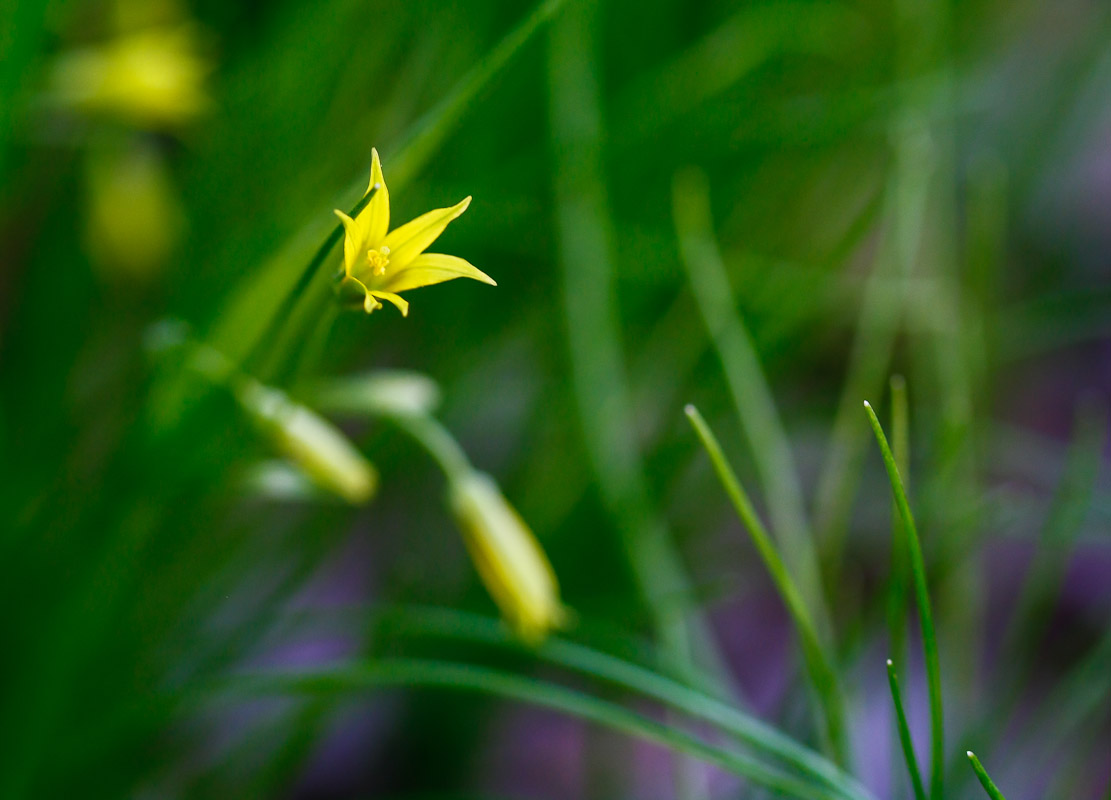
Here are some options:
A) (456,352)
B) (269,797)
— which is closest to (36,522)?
(269,797)

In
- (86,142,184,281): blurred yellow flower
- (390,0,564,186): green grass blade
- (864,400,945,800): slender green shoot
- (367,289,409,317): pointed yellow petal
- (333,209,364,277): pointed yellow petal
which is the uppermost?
(86,142,184,281): blurred yellow flower

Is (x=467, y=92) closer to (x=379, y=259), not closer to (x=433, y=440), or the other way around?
(x=379, y=259)

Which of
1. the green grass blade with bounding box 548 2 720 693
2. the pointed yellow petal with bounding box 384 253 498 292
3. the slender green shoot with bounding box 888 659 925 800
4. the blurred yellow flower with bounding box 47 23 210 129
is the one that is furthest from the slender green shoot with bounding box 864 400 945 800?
the blurred yellow flower with bounding box 47 23 210 129

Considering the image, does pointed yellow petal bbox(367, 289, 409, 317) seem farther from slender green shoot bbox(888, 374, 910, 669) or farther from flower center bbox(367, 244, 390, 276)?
slender green shoot bbox(888, 374, 910, 669)

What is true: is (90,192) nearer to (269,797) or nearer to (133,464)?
(133,464)

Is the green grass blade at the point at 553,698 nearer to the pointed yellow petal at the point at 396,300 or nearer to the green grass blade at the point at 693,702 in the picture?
the green grass blade at the point at 693,702

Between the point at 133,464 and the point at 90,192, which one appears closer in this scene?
the point at 133,464
